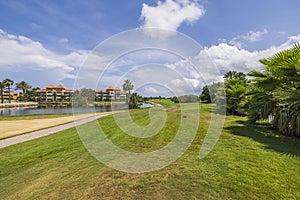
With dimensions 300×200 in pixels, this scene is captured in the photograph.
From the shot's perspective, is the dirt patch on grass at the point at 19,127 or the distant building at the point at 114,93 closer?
the distant building at the point at 114,93

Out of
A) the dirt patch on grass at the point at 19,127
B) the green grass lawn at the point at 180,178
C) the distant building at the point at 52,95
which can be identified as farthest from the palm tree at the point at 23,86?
the green grass lawn at the point at 180,178

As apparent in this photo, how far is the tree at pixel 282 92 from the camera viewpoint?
6117 millimetres

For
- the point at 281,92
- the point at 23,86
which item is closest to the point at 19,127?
the point at 281,92

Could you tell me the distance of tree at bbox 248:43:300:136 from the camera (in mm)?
6117

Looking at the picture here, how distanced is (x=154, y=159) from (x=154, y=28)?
4.35m

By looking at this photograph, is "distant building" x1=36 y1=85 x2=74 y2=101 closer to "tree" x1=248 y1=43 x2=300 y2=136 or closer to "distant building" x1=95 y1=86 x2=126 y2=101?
"distant building" x1=95 y1=86 x2=126 y2=101

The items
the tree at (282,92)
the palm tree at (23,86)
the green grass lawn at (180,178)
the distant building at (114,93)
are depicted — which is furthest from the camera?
the palm tree at (23,86)

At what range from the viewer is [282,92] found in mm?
6492

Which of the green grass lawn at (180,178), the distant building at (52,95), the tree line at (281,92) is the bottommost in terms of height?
the green grass lawn at (180,178)

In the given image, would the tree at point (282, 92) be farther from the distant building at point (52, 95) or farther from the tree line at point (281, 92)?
the distant building at point (52, 95)

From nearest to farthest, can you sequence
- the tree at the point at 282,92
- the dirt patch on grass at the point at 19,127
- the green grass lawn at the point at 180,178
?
the green grass lawn at the point at 180,178, the tree at the point at 282,92, the dirt patch on grass at the point at 19,127

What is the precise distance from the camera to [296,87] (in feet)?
22.8

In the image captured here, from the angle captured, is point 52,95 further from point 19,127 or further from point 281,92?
point 281,92

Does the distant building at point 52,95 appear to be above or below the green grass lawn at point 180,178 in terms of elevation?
above
